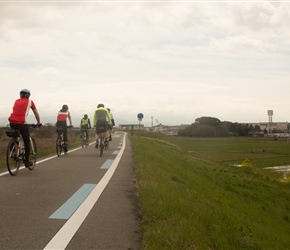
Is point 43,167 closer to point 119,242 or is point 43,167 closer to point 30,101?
point 30,101

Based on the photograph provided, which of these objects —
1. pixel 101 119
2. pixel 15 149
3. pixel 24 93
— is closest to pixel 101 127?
pixel 101 119

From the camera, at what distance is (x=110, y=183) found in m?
7.48

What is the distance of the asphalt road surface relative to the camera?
3822 mm

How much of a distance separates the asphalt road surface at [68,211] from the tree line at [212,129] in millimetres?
112371

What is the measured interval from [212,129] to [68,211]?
117m

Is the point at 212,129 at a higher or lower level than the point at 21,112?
lower

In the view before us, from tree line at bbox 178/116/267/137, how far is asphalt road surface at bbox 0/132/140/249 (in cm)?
11237

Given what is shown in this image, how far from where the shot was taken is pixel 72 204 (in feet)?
18.1

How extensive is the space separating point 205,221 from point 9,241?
2.70 meters

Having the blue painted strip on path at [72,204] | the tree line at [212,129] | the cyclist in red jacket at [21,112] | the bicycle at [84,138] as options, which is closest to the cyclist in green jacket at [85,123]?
the bicycle at [84,138]

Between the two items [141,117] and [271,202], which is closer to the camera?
[271,202]

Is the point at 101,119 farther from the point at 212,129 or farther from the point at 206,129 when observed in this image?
the point at 212,129

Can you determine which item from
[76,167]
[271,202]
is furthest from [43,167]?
[271,202]

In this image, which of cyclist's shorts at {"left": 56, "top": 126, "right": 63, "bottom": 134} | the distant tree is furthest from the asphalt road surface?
the distant tree
